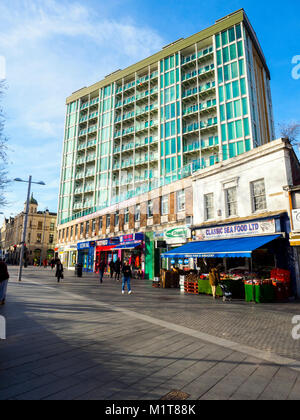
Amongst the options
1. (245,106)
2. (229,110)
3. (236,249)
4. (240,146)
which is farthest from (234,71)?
(236,249)

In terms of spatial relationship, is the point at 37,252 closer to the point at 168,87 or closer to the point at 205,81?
the point at 168,87

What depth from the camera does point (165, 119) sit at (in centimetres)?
3925

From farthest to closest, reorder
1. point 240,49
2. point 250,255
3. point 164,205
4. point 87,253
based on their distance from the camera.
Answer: point 87,253, point 240,49, point 164,205, point 250,255

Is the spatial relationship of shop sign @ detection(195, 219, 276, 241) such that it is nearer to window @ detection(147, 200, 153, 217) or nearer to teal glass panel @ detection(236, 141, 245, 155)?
window @ detection(147, 200, 153, 217)

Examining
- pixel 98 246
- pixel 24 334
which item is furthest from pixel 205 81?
pixel 24 334

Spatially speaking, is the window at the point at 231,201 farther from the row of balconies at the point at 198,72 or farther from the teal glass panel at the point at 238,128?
the row of balconies at the point at 198,72

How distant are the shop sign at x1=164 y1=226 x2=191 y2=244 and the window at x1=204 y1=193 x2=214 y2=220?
2047mm

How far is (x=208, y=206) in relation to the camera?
18031 millimetres

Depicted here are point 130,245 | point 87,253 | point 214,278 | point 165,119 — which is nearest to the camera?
point 214,278

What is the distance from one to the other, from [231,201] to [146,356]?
13.4 metres

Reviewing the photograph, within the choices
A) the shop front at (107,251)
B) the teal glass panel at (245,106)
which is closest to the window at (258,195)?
the shop front at (107,251)

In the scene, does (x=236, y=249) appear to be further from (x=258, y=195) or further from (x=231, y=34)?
(x=231, y=34)

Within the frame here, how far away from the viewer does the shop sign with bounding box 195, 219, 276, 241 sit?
13461 millimetres

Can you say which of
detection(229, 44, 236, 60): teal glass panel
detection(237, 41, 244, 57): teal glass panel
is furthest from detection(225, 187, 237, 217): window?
detection(229, 44, 236, 60): teal glass panel
